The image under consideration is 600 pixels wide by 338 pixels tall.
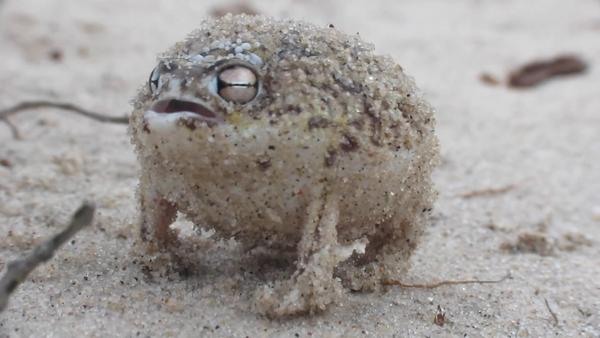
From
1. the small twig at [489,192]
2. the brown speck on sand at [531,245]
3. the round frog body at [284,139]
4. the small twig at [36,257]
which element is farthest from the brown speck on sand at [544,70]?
the small twig at [36,257]

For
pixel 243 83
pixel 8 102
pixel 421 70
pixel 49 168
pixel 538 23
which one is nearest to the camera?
pixel 243 83

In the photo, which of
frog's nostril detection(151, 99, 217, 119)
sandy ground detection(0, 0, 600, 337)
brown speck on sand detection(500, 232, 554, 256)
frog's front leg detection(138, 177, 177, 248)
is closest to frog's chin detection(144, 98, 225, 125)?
frog's nostril detection(151, 99, 217, 119)

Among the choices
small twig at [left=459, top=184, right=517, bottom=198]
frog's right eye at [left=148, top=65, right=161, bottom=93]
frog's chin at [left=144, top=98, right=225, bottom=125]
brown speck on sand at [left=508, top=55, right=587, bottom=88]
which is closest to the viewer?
frog's chin at [left=144, top=98, right=225, bottom=125]

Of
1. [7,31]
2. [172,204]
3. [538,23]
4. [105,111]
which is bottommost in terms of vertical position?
[172,204]

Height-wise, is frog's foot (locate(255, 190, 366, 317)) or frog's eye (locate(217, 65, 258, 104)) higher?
frog's eye (locate(217, 65, 258, 104))

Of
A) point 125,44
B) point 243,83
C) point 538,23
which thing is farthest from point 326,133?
point 538,23

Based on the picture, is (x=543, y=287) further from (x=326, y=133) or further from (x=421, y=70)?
(x=421, y=70)

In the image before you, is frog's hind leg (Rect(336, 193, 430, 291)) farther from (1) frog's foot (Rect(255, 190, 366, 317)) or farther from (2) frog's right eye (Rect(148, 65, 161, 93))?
(2) frog's right eye (Rect(148, 65, 161, 93))
